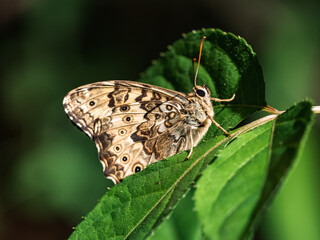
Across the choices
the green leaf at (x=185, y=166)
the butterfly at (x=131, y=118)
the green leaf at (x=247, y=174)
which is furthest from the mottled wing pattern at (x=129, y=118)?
the green leaf at (x=247, y=174)

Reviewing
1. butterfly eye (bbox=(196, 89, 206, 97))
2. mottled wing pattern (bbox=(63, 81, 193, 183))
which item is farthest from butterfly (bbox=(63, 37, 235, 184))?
butterfly eye (bbox=(196, 89, 206, 97))

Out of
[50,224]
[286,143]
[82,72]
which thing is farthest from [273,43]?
[286,143]

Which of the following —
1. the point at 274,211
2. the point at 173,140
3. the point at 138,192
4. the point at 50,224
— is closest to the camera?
the point at 138,192

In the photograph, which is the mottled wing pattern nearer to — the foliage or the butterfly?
the butterfly

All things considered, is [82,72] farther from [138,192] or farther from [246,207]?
[246,207]

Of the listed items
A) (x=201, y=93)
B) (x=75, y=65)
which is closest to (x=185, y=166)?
(x=201, y=93)

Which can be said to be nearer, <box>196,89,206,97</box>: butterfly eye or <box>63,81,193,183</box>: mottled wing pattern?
<box>196,89,206,97</box>: butterfly eye
